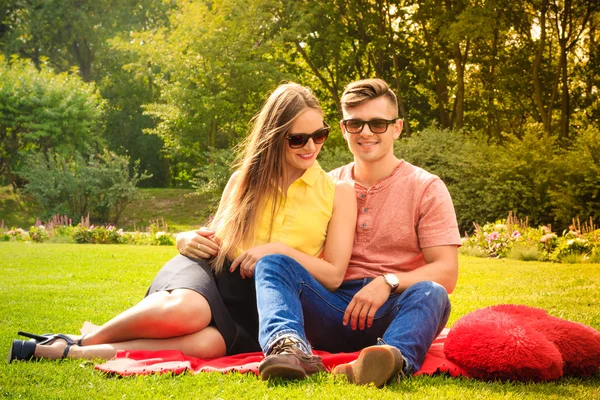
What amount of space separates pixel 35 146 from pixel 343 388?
20.3 metres

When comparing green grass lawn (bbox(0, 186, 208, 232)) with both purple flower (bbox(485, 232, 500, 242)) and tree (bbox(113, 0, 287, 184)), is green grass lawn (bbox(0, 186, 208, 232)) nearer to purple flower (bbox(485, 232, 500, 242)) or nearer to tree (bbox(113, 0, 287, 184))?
tree (bbox(113, 0, 287, 184))

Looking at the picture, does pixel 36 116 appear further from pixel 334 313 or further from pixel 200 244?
pixel 334 313

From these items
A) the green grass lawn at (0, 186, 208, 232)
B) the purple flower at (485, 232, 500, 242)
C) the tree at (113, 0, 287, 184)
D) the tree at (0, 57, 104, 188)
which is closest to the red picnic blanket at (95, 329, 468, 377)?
the purple flower at (485, 232, 500, 242)

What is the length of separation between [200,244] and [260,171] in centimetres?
53

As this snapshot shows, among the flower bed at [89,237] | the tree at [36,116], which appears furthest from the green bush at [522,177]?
the tree at [36,116]

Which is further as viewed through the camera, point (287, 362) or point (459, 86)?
point (459, 86)

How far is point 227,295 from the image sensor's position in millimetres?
3695

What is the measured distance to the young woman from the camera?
349 cm

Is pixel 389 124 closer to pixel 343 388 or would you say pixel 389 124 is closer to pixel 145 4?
pixel 343 388

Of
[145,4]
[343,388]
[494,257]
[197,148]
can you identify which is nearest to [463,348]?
[343,388]

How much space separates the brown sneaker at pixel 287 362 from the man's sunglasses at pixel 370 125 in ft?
4.53

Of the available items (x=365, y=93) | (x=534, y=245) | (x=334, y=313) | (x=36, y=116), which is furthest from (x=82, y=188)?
(x=334, y=313)

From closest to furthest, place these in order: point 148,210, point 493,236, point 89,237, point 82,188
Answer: point 493,236 < point 89,237 < point 82,188 < point 148,210

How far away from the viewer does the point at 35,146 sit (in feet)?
69.5
